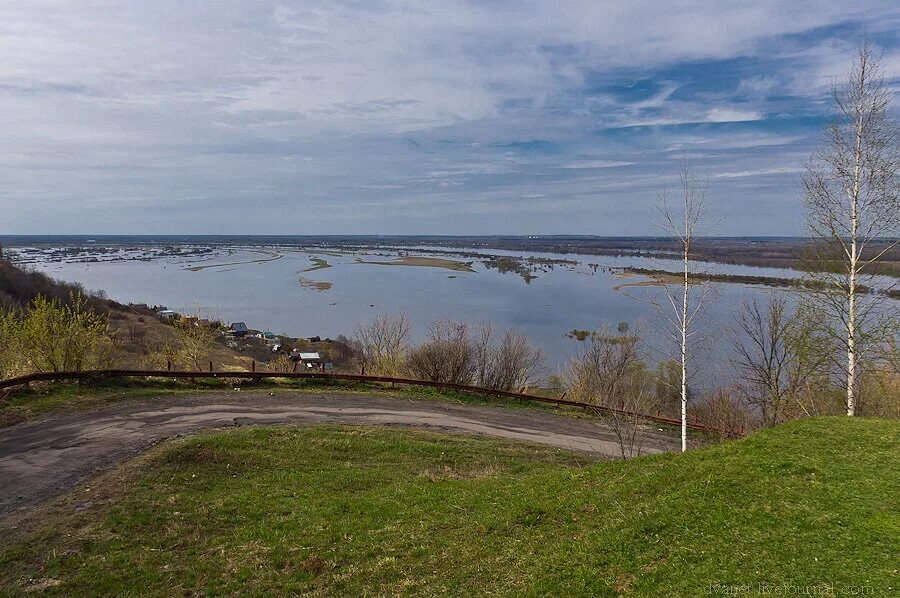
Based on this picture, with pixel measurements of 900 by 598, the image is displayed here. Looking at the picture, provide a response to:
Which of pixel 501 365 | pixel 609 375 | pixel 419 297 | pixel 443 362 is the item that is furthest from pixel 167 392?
pixel 419 297

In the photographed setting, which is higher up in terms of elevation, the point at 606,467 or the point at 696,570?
the point at 696,570

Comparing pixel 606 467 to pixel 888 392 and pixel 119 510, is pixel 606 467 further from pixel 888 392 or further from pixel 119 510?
pixel 888 392

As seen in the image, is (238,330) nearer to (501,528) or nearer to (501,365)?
(501,365)

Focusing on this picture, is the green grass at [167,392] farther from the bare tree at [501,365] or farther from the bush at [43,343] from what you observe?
the bare tree at [501,365]

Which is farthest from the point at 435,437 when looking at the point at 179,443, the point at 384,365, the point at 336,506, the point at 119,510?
the point at 384,365

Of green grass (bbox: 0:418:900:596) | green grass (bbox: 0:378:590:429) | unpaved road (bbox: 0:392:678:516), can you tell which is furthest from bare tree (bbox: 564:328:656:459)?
green grass (bbox: 0:418:900:596)

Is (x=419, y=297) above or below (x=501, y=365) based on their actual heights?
above

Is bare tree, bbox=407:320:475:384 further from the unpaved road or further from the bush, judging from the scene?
the bush
